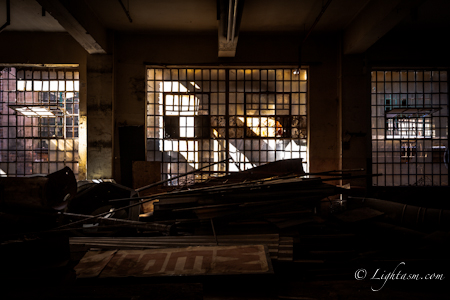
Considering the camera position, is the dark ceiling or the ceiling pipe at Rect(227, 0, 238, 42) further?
the dark ceiling

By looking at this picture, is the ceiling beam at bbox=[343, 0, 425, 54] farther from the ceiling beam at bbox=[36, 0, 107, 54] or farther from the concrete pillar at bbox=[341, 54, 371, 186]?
the ceiling beam at bbox=[36, 0, 107, 54]

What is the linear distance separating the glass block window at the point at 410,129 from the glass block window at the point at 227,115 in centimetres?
194

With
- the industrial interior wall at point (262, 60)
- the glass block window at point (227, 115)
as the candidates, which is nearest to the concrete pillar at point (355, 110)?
the industrial interior wall at point (262, 60)

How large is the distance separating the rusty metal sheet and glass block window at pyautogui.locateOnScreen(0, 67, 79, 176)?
5009mm

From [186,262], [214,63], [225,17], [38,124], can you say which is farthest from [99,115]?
[186,262]

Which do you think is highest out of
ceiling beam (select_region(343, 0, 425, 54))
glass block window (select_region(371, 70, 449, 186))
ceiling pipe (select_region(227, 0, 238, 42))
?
ceiling beam (select_region(343, 0, 425, 54))

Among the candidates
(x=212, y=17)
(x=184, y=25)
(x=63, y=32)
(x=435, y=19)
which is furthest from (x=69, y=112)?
(x=435, y=19)

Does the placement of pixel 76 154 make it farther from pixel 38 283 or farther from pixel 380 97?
pixel 380 97

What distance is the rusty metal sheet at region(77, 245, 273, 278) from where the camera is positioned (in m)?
2.33

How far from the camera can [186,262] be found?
2.47 meters

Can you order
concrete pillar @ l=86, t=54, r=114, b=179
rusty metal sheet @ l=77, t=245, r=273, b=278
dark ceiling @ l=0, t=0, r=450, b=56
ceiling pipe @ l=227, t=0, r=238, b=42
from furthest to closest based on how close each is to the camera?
concrete pillar @ l=86, t=54, r=114, b=179, dark ceiling @ l=0, t=0, r=450, b=56, ceiling pipe @ l=227, t=0, r=238, b=42, rusty metal sheet @ l=77, t=245, r=273, b=278

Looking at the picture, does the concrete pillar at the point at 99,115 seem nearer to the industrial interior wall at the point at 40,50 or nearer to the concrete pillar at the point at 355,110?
the industrial interior wall at the point at 40,50

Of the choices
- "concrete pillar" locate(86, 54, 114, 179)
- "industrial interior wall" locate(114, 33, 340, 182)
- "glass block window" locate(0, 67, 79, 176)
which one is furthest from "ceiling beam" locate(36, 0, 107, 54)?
"glass block window" locate(0, 67, 79, 176)

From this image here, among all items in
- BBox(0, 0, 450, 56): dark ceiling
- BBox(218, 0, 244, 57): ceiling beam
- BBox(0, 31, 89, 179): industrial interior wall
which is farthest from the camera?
BBox(0, 31, 89, 179): industrial interior wall
